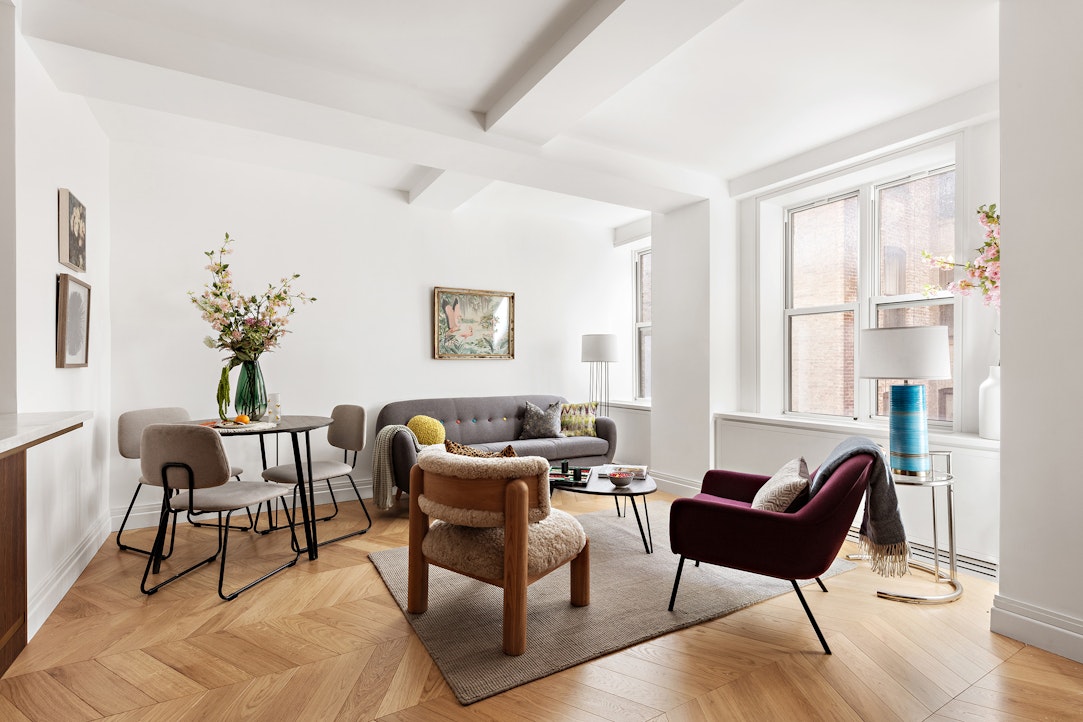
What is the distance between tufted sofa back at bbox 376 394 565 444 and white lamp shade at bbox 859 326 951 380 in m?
3.24

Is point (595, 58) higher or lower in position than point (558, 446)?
higher

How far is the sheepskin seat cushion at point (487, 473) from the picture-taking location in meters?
2.26

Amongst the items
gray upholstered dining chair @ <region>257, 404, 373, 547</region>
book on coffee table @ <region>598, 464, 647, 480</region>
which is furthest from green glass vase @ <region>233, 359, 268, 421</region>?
book on coffee table @ <region>598, 464, 647, 480</region>

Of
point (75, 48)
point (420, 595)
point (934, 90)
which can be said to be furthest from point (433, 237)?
point (934, 90)

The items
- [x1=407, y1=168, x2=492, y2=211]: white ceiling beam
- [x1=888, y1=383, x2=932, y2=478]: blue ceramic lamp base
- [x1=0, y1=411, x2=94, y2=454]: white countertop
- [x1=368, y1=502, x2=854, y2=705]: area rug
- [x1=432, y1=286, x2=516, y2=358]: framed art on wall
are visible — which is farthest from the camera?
[x1=432, y1=286, x2=516, y2=358]: framed art on wall

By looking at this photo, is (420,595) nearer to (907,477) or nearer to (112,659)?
(112,659)

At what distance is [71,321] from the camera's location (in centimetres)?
302

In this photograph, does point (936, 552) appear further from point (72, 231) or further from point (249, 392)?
point (72, 231)

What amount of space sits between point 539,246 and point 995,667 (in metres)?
4.86

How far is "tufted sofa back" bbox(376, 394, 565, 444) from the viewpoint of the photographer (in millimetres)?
4859

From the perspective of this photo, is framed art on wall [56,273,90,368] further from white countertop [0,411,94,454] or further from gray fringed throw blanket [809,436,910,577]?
gray fringed throw blanket [809,436,910,577]

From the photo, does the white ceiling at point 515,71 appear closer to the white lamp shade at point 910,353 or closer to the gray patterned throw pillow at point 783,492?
the white lamp shade at point 910,353

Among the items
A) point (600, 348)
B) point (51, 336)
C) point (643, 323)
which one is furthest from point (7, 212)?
point (643, 323)

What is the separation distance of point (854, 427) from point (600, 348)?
2519 millimetres
